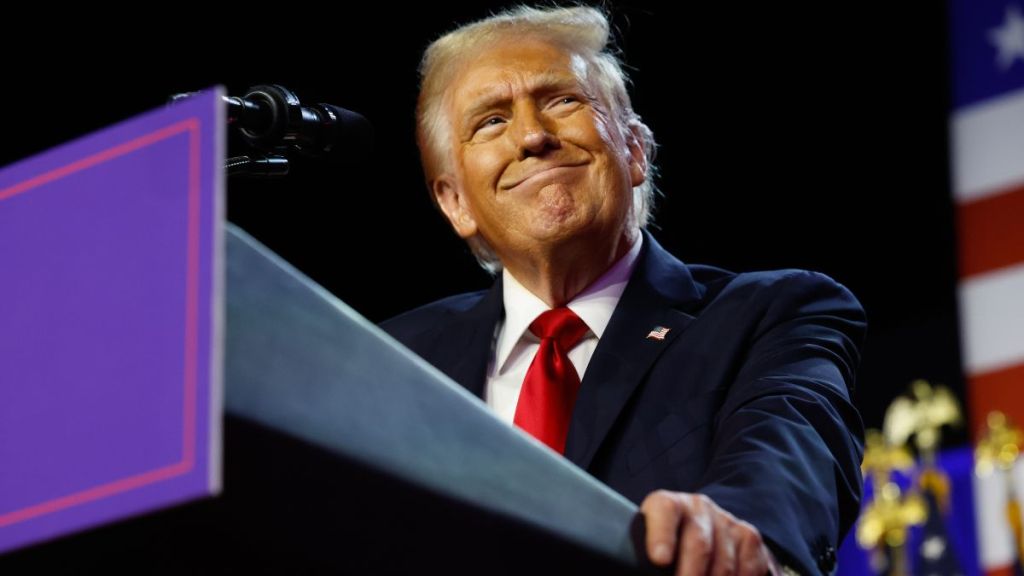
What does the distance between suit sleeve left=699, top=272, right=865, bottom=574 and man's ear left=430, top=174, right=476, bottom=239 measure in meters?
0.63

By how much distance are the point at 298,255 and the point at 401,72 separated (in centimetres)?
60

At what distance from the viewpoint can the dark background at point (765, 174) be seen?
13.7ft

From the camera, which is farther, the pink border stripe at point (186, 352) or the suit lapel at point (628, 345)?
the suit lapel at point (628, 345)

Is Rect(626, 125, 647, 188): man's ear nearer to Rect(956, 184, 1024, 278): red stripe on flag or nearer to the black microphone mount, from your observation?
the black microphone mount

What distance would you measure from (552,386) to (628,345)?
0.10 meters

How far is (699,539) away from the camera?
0.91 metres

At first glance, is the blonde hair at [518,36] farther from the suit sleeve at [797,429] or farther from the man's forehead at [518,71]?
the suit sleeve at [797,429]

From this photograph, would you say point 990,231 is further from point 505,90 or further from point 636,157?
point 505,90

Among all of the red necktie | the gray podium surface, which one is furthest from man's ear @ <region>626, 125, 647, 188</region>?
the gray podium surface

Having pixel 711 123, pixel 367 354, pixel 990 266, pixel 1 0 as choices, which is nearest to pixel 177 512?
pixel 367 354

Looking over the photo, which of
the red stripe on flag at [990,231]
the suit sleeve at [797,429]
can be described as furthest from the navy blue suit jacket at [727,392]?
the red stripe on flag at [990,231]

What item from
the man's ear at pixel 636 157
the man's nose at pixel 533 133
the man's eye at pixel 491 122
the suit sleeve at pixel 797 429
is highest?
the man's eye at pixel 491 122

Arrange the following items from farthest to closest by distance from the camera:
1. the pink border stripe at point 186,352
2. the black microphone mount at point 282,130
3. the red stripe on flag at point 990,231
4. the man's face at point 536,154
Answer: the red stripe on flag at point 990,231 < the man's face at point 536,154 < the black microphone mount at point 282,130 < the pink border stripe at point 186,352

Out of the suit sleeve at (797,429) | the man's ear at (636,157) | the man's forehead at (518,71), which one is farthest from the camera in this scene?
the man's ear at (636,157)
